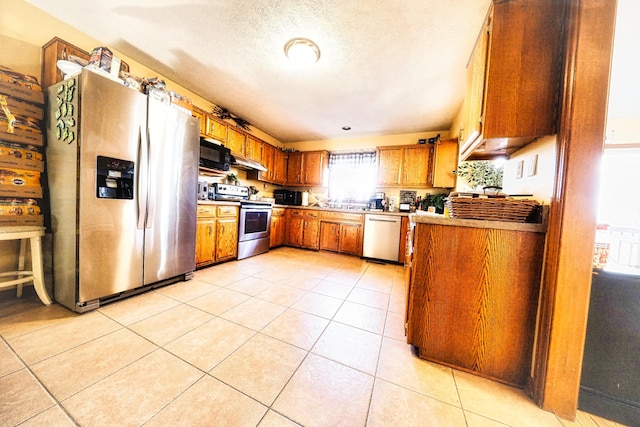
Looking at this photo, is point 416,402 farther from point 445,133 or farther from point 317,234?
point 445,133

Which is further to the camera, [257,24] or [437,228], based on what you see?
[257,24]

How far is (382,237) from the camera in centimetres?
366

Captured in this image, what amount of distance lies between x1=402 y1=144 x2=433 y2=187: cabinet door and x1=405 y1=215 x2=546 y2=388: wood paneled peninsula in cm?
289

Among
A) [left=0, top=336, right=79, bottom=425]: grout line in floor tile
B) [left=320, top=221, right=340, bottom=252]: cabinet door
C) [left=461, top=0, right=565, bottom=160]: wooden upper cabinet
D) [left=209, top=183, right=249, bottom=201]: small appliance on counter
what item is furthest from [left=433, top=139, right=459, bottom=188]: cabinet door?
[left=0, top=336, right=79, bottom=425]: grout line in floor tile

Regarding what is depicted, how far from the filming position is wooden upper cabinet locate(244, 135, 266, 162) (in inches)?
150

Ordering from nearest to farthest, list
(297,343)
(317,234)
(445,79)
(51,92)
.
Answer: (297,343) → (51,92) → (445,79) → (317,234)

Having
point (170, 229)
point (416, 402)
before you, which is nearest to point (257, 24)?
point (170, 229)

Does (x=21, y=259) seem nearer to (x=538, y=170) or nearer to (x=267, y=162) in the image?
(x=267, y=162)

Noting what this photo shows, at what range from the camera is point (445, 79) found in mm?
2385

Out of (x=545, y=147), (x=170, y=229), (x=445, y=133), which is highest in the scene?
(x=445, y=133)

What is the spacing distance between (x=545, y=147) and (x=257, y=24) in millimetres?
2312

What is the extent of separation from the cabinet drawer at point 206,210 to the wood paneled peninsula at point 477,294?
8.17 ft

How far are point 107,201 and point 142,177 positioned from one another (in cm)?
32

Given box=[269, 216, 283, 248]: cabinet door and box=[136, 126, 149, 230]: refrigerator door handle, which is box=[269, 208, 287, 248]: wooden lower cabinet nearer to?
box=[269, 216, 283, 248]: cabinet door
